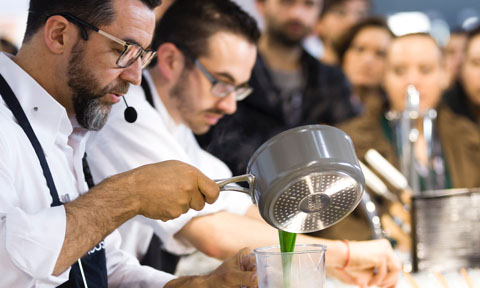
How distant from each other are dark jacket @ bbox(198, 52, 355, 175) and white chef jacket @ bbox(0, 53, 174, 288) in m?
0.44

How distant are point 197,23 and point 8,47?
538mm

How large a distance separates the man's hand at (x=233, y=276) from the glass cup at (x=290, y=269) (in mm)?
133

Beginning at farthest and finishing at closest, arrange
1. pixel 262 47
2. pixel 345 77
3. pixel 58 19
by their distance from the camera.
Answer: pixel 345 77 < pixel 262 47 < pixel 58 19

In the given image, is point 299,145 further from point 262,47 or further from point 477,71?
point 477,71

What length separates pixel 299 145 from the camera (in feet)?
3.90

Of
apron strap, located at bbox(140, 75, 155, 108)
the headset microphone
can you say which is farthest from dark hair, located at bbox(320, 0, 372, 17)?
the headset microphone

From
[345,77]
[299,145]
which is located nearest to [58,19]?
[299,145]

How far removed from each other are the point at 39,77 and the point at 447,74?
275 centimetres

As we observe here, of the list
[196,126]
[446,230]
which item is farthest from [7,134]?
[446,230]

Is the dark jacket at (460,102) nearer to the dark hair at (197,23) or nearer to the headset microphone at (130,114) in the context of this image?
the dark hair at (197,23)

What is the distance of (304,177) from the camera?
1163 mm

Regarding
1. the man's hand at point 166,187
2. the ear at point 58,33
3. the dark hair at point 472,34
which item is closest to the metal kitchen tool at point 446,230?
the man's hand at point 166,187

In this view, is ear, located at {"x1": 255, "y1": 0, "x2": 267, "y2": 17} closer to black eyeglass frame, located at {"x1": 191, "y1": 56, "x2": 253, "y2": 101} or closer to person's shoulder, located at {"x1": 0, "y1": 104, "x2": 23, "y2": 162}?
black eyeglass frame, located at {"x1": 191, "y1": 56, "x2": 253, "y2": 101}

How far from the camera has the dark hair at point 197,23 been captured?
1.85 meters
